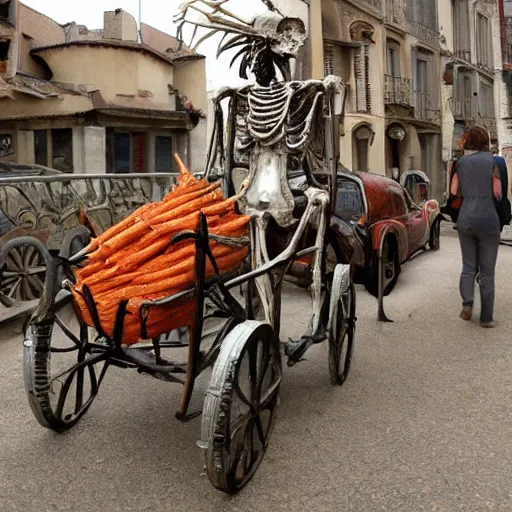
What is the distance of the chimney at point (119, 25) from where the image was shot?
18156 mm

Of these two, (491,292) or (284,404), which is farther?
(491,292)

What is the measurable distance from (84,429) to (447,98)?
21734mm

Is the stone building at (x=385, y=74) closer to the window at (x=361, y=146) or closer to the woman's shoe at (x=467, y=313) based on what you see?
the window at (x=361, y=146)

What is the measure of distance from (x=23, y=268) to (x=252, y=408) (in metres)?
3.94

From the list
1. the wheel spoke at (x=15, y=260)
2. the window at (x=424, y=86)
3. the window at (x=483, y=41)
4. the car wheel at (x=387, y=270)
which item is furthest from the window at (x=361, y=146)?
the wheel spoke at (x=15, y=260)

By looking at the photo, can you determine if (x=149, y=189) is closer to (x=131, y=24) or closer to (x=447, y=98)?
(x=131, y=24)

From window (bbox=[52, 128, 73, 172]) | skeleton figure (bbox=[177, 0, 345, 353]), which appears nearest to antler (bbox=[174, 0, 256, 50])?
skeleton figure (bbox=[177, 0, 345, 353])

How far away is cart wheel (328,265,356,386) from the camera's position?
3859mm

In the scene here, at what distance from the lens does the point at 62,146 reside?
15.3m

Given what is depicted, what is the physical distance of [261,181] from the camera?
372cm

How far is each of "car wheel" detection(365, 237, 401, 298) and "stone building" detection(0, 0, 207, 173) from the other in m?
9.57

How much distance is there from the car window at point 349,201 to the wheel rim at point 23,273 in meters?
3.63

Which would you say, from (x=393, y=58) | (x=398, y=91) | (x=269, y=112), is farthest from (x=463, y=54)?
(x=269, y=112)

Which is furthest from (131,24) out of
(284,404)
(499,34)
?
(284,404)
